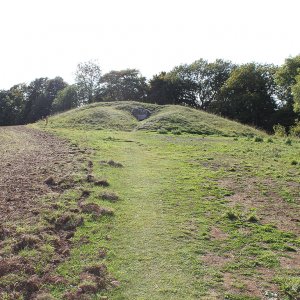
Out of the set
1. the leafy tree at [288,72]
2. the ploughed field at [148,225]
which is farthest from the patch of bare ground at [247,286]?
the leafy tree at [288,72]

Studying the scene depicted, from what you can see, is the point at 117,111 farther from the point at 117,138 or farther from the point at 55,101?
the point at 55,101

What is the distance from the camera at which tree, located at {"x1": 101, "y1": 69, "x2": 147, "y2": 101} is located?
7656cm

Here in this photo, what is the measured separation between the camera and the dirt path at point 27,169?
36.3 ft

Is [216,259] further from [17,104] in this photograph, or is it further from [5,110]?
[17,104]

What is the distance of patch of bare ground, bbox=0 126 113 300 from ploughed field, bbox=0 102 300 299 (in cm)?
3

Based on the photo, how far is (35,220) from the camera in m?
9.98

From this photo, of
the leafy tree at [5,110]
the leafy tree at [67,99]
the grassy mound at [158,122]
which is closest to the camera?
the grassy mound at [158,122]

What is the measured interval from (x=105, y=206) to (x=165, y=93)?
6248cm

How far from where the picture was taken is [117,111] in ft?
140

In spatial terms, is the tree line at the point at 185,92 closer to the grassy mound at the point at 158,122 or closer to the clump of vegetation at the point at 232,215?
the grassy mound at the point at 158,122

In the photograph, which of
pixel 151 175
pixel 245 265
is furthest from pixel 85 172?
pixel 245 265

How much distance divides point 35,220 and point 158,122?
2676 cm

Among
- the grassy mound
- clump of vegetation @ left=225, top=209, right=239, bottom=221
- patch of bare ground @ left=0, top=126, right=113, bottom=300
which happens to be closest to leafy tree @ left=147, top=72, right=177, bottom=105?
the grassy mound

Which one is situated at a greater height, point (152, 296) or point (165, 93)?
point (165, 93)
